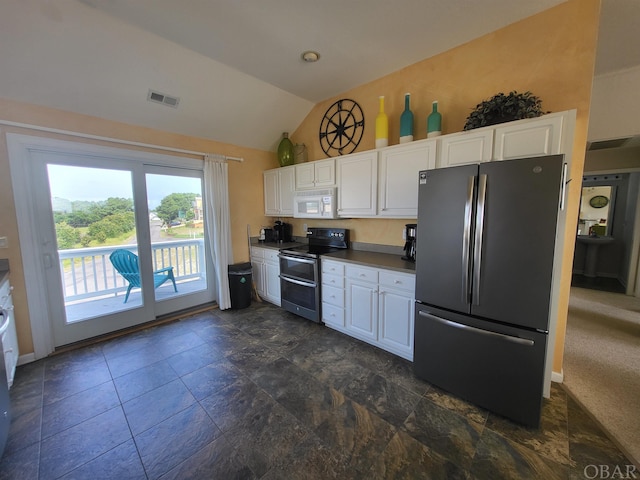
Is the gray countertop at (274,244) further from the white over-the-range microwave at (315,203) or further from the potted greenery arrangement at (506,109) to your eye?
the potted greenery arrangement at (506,109)

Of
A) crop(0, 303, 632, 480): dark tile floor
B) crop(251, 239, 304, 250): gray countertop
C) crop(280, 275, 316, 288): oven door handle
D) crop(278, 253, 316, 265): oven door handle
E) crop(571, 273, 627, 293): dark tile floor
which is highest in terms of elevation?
crop(251, 239, 304, 250): gray countertop

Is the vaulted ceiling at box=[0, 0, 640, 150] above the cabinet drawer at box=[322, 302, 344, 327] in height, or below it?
above

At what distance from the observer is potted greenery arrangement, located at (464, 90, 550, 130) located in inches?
76.0

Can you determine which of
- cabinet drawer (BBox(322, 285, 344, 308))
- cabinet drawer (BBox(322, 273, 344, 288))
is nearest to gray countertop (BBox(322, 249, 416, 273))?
cabinet drawer (BBox(322, 273, 344, 288))

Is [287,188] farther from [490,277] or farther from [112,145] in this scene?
[490,277]

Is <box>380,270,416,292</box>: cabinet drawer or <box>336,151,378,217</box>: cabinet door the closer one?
<box>380,270,416,292</box>: cabinet drawer

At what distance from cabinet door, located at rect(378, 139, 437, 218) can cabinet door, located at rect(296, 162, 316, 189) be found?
108cm

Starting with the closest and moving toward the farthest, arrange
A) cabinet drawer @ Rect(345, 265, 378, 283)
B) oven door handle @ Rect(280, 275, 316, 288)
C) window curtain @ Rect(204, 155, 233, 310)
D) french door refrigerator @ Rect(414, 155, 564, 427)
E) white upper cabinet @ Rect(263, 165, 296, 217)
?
french door refrigerator @ Rect(414, 155, 564, 427), cabinet drawer @ Rect(345, 265, 378, 283), oven door handle @ Rect(280, 275, 316, 288), window curtain @ Rect(204, 155, 233, 310), white upper cabinet @ Rect(263, 165, 296, 217)

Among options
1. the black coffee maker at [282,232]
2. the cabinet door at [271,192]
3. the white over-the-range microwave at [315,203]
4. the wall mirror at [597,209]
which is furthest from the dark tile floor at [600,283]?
the cabinet door at [271,192]

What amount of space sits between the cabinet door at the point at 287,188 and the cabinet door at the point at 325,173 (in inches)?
19.6

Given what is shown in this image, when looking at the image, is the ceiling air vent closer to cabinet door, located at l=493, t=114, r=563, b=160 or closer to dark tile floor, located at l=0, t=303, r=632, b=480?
dark tile floor, located at l=0, t=303, r=632, b=480

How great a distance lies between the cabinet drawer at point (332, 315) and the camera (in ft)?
9.84

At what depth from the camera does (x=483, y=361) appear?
1840mm

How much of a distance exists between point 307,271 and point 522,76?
288cm
